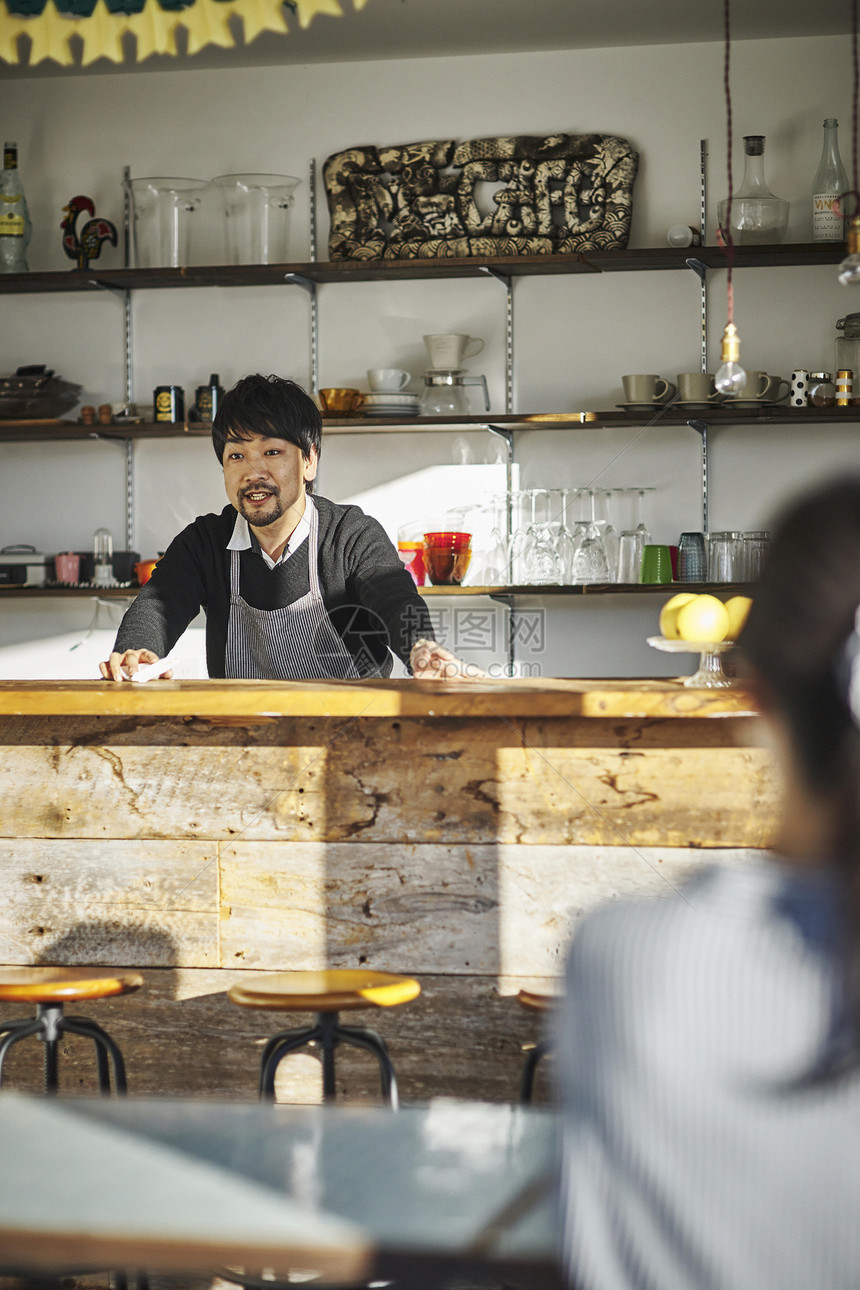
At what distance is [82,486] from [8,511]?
0.27 meters

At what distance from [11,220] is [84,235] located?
0.76 ft

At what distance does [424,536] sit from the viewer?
3791 millimetres

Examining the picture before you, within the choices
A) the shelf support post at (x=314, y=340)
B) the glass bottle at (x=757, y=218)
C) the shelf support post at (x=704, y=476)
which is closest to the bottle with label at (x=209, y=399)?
the shelf support post at (x=314, y=340)

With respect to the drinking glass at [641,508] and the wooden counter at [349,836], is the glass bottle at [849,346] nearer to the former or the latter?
the drinking glass at [641,508]

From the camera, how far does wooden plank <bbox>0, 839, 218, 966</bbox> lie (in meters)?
2.08

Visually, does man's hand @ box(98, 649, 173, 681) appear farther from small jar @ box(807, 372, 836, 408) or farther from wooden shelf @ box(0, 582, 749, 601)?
small jar @ box(807, 372, 836, 408)

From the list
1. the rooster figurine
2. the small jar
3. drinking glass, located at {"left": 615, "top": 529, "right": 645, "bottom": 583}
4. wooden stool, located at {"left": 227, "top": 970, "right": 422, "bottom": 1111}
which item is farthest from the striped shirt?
the rooster figurine

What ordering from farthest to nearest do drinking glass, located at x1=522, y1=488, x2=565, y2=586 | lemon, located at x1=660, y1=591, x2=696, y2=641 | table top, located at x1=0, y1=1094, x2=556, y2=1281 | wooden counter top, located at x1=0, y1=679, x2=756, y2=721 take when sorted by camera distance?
drinking glass, located at x1=522, y1=488, x2=565, y2=586, lemon, located at x1=660, y1=591, x2=696, y2=641, wooden counter top, located at x1=0, y1=679, x2=756, y2=721, table top, located at x1=0, y1=1094, x2=556, y2=1281

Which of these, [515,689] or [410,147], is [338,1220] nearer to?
[515,689]

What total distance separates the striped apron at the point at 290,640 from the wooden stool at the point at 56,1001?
3.21 feet

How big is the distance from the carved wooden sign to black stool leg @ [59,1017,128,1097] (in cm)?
272

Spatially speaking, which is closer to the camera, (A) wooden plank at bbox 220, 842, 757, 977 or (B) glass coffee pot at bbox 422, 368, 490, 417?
(A) wooden plank at bbox 220, 842, 757, 977

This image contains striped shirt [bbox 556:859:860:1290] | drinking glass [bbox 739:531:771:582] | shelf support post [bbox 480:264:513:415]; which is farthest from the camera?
shelf support post [bbox 480:264:513:415]

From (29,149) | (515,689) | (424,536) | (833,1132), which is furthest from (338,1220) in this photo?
(29,149)
